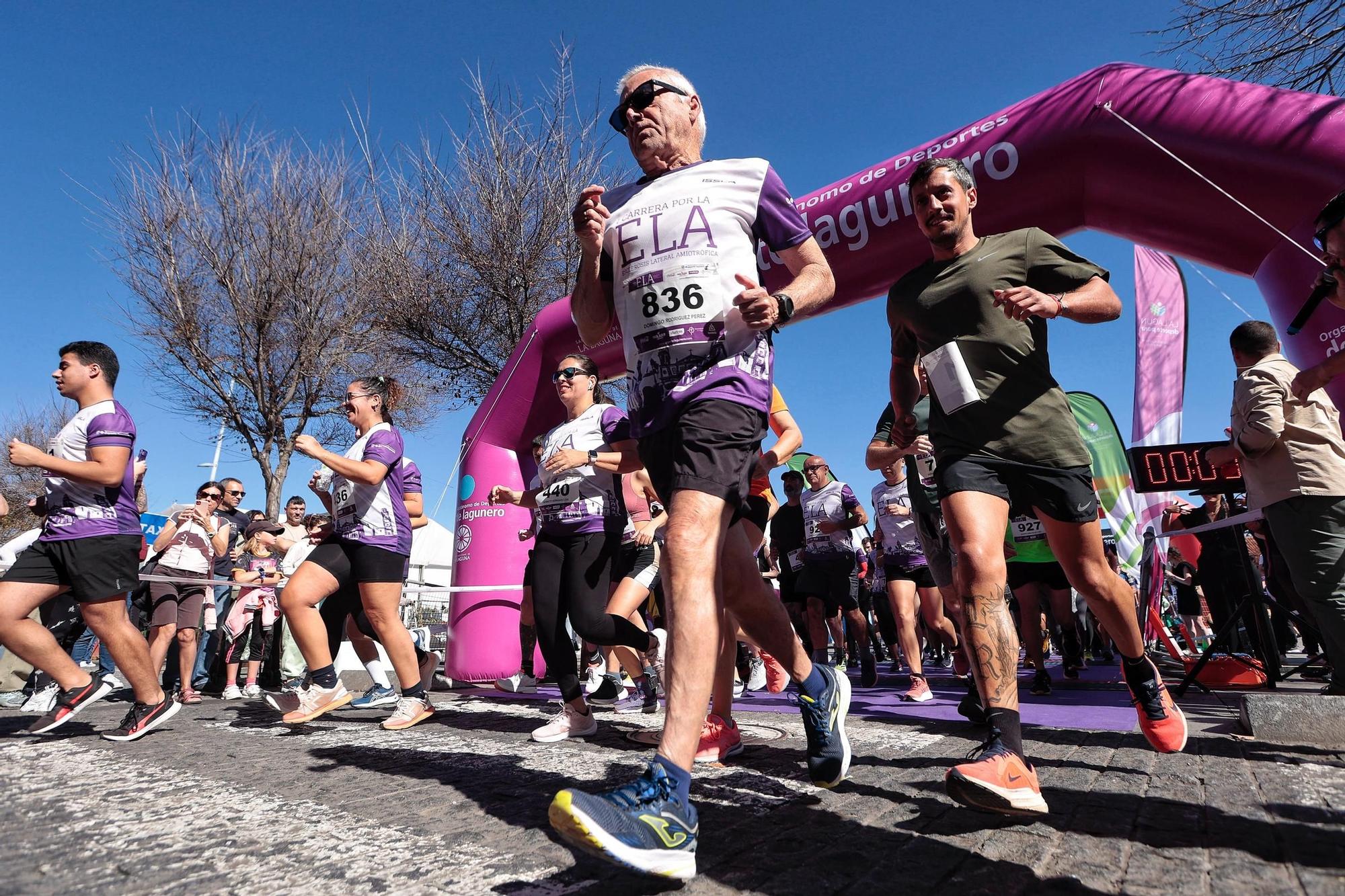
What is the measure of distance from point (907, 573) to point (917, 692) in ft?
3.90

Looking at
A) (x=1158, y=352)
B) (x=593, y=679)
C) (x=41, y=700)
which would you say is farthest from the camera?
(x=1158, y=352)

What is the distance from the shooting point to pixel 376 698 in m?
5.68

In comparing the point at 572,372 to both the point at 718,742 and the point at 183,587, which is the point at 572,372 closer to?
the point at 718,742

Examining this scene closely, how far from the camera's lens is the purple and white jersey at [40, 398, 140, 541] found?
4.34m

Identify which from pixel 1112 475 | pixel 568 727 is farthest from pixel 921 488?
pixel 1112 475

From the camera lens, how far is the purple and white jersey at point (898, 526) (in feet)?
21.7

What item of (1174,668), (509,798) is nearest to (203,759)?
(509,798)

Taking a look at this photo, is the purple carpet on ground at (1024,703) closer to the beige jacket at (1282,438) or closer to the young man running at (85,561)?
the beige jacket at (1282,438)

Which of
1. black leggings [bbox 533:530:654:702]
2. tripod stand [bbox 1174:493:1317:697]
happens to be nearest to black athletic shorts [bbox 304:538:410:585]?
black leggings [bbox 533:530:654:702]

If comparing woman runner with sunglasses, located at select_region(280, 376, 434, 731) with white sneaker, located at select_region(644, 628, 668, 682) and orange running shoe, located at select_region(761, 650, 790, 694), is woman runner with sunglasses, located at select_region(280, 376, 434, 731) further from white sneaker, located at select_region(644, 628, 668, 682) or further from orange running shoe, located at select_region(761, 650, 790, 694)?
orange running shoe, located at select_region(761, 650, 790, 694)

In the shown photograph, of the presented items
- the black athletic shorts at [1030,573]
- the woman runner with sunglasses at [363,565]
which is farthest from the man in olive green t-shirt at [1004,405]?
the black athletic shorts at [1030,573]

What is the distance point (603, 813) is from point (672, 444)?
976mm

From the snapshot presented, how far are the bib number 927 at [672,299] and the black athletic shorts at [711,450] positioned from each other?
0.30 m

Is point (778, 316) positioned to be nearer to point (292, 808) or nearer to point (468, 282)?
point (292, 808)
